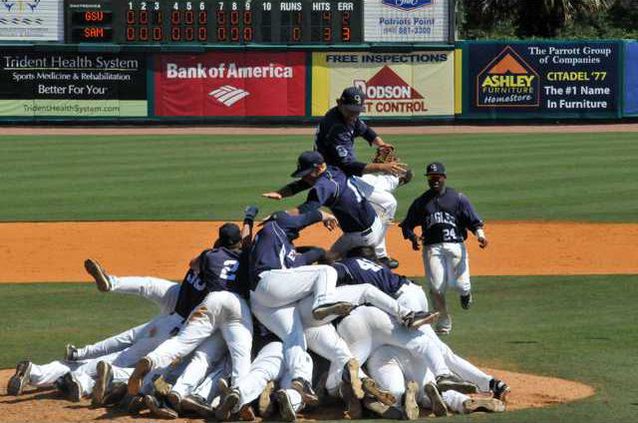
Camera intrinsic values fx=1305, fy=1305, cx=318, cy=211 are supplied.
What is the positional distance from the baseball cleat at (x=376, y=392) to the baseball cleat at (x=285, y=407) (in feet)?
1.74

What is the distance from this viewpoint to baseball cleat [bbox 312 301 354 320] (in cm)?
907

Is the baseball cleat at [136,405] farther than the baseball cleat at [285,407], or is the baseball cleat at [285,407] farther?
the baseball cleat at [136,405]

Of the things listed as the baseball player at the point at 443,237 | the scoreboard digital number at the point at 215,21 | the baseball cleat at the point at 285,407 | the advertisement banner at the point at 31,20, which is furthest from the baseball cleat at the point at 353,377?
the advertisement banner at the point at 31,20

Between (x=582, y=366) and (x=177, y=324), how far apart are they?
335 cm

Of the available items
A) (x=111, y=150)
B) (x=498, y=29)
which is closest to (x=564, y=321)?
(x=111, y=150)

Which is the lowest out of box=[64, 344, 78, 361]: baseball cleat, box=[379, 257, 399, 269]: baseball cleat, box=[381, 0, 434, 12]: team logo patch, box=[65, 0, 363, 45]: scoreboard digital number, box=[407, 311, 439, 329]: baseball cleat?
box=[64, 344, 78, 361]: baseball cleat

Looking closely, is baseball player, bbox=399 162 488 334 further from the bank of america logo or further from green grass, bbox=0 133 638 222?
the bank of america logo

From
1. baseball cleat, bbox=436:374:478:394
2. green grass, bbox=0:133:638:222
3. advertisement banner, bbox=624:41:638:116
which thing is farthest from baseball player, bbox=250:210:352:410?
advertisement banner, bbox=624:41:638:116

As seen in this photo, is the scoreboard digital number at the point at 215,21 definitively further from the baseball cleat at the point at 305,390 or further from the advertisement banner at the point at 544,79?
the baseball cleat at the point at 305,390

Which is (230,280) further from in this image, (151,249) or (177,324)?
(151,249)

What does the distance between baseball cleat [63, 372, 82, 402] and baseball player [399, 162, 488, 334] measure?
3879 mm

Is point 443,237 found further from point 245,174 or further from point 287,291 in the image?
point 245,174

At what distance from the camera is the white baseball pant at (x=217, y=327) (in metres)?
9.40

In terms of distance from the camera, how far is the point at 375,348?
31.3ft
